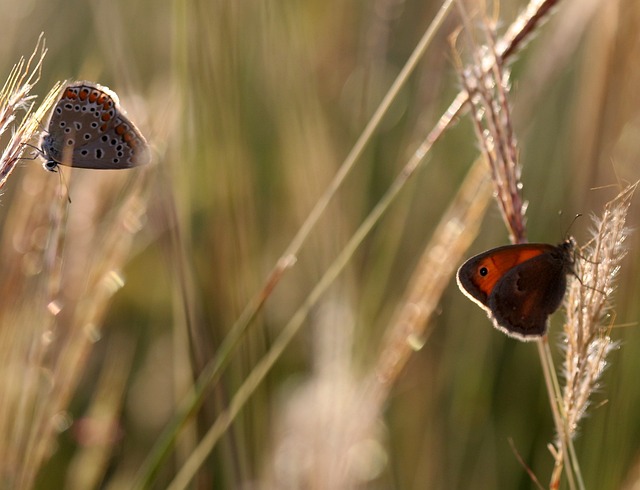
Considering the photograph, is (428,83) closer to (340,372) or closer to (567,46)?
(567,46)

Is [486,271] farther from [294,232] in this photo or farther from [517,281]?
[294,232]

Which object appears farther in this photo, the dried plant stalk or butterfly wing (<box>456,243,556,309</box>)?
butterfly wing (<box>456,243,556,309</box>)

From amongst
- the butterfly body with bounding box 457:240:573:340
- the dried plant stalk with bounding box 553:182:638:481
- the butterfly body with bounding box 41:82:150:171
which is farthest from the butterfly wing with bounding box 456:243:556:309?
the butterfly body with bounding box 41:82:150:171

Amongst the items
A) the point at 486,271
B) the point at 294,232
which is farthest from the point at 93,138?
the point at 294,232

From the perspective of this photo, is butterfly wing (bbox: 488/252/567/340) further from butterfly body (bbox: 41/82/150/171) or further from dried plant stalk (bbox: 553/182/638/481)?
butterfly body (bbox: 41/82/150/171)

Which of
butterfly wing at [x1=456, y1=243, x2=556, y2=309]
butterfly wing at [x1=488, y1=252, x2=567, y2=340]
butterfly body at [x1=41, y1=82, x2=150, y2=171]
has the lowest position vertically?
butterfly wing at [x1=488, y1=252, x2=567, y2=340]

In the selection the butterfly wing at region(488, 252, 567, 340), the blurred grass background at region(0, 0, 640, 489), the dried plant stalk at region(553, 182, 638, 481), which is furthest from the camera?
the blurred grass background at region(0, 0, 640, 489)
